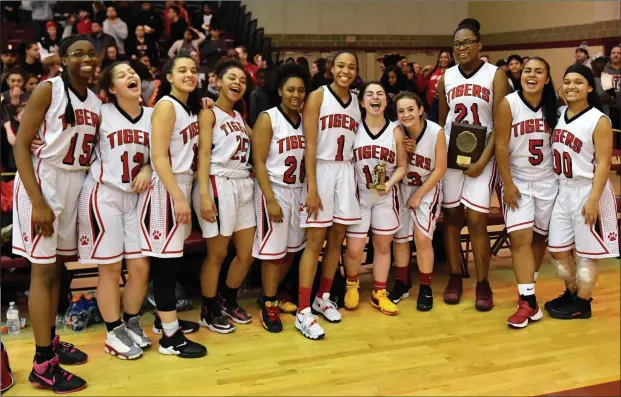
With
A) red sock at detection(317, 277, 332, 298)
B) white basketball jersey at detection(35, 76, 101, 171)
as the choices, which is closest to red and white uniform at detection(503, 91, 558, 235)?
red sock at detection(317, 277, 332, 298)

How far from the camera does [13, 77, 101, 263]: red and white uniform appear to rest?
2.90 meters

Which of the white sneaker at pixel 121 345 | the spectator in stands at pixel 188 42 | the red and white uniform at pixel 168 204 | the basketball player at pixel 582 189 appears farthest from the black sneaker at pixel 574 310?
the spectator in stands at pixel 188 42

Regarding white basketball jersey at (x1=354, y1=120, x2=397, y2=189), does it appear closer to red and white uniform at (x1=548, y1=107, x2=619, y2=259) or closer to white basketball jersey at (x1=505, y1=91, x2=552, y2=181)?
white basketball jersey at (x1=505, y1=91, x2=552, y2=181)

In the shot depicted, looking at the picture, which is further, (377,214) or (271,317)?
(377,214)

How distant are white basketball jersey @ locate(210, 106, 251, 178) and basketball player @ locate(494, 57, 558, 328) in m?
1.61

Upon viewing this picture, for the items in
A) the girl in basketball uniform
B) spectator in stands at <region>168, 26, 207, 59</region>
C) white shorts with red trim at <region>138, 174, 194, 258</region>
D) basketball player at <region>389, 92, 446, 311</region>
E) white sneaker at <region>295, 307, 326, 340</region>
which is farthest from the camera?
spectator in stands at <region>168, 26, 207, 59</region>

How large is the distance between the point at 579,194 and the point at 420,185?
98 cm

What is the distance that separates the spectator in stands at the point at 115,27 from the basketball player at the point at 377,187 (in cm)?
606

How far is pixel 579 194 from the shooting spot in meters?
3.70

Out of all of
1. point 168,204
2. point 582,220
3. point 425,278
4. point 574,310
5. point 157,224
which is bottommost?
point 574,310

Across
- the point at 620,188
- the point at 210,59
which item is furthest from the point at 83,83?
the point at 210,59

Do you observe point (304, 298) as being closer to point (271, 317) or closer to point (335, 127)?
point (271, 317)

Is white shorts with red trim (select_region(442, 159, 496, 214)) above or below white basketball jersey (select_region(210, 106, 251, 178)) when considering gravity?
below

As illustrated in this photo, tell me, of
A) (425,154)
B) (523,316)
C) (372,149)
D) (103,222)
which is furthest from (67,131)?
(523,316)
